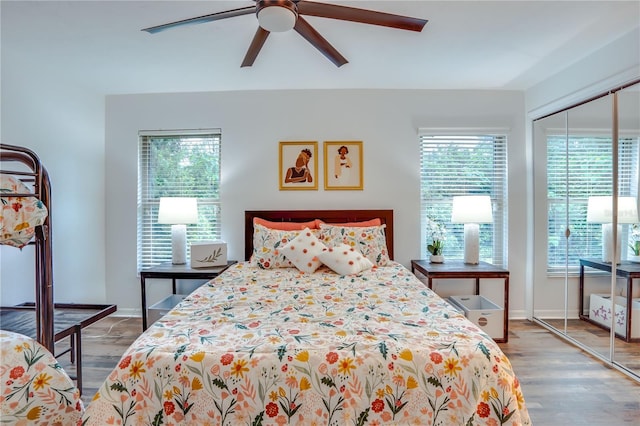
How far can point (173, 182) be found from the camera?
11.5 ft

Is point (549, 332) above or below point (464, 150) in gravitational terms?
below

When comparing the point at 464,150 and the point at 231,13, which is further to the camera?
the point at 464,150

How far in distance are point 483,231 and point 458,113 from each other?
4.45ft

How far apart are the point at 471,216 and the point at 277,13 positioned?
8.40 ft

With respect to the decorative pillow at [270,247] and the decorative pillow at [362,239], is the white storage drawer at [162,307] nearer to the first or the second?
the decorative pillow at [270,247]

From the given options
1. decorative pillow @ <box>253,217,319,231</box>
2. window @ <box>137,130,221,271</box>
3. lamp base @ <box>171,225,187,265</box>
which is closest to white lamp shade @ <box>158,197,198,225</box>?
lamp base @ <box>171,225,187,265</box>

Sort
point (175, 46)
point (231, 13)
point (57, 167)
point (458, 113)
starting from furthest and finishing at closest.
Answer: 1. point (458, 113)
2. point (57, 167)
3. point (175, 46)
4. point (231, 13)

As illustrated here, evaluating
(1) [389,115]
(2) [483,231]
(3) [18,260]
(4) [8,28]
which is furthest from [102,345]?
(2) [483,231]

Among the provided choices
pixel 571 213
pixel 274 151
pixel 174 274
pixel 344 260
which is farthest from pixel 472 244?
pixel 174 274

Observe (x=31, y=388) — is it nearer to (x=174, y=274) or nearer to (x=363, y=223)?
(x=174, y=274)

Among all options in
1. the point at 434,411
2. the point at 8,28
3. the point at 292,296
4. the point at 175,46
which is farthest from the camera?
the point at 175,46

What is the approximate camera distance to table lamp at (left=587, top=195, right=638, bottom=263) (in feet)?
7.49

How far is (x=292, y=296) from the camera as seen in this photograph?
202cm

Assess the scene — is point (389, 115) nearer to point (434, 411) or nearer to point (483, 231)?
point (483, 231)
